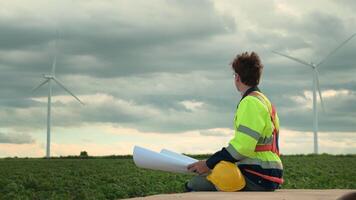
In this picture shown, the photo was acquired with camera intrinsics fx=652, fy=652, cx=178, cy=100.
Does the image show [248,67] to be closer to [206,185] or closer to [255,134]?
[255,134]

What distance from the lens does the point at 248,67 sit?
6.23m

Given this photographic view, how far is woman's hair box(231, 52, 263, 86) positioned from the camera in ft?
20.5

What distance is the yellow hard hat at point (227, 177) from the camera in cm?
582

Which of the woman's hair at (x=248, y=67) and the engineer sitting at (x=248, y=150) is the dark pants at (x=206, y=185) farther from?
the woman's hair at (x=248, y=67)

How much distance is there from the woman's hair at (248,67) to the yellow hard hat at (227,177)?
0.87 meters

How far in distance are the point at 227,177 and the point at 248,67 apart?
111cm

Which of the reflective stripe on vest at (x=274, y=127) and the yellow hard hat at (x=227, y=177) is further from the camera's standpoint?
the reflective stripe on vest at (x=274, y=127)

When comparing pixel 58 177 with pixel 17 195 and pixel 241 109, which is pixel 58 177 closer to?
pixel 17 195

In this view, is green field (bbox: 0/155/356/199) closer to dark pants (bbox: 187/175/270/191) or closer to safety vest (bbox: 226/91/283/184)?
dark pants (bbox: 187/175/270/191)

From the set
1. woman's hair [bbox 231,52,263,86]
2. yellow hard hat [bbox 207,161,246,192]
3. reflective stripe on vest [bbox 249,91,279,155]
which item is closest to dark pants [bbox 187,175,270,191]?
yellow hard hat [bbox 207,161,246,192]

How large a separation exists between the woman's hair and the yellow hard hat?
87cm

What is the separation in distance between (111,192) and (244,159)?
10298mm

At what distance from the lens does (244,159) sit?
600 cm

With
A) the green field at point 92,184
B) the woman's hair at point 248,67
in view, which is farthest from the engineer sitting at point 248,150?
the green field at point 92,184
